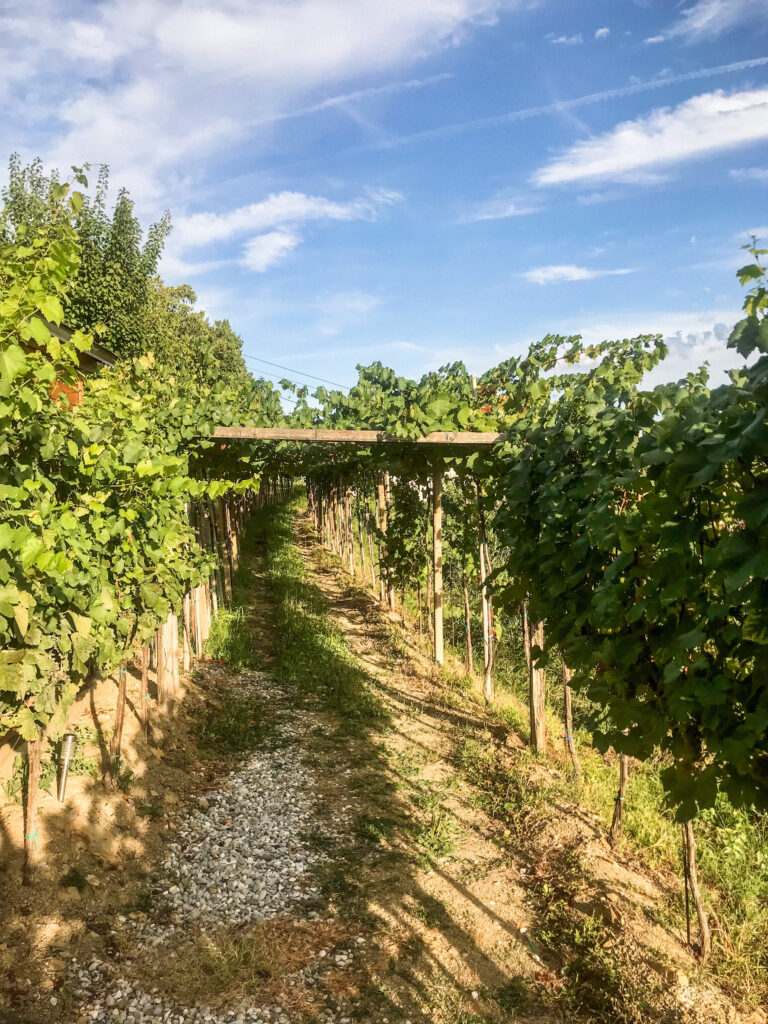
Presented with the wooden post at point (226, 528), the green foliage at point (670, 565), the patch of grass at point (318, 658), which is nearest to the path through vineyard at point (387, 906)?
the patch of grass at point (318, 658)

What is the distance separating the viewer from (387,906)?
4.12 meters

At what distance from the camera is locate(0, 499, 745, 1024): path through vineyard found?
11.0ft

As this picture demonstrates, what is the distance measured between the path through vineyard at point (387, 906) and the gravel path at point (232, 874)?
0.04ft

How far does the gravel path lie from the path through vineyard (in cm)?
1

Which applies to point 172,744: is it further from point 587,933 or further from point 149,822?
point 587,933

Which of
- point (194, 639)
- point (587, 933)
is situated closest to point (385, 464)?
point (194, 639)

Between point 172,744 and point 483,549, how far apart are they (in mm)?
3739

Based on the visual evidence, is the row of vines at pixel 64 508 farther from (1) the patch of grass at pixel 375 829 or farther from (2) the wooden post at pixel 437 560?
(2) the wooden post at pixel 437 560

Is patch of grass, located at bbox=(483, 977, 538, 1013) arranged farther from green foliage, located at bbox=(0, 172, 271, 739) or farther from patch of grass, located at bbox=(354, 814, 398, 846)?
green foliage, located at bbox=(0, 172, 271, 739)

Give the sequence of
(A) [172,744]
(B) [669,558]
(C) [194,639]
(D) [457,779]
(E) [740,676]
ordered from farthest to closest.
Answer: (C) [194,639] < (A) [172,744] < (D) [457,779] < (E) [740,676] < (B) [669,558]

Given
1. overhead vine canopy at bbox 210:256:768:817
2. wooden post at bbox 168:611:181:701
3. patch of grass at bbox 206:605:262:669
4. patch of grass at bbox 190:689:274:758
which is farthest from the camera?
patch of grass at bbox 206:605:262:669

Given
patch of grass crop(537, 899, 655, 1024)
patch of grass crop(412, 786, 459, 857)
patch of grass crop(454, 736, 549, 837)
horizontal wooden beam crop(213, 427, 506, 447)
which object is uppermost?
horizontal wooden beam crop(213, 427, 506, 447)

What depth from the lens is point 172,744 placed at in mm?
6215

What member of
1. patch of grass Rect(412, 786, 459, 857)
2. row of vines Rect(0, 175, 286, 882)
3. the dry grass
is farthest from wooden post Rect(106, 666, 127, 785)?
patch of grass Rect(412, 786, 459, 857)
